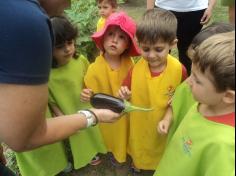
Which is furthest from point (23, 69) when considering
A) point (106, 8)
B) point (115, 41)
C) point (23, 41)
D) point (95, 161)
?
point (106, 8)

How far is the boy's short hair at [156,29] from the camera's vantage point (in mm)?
2475

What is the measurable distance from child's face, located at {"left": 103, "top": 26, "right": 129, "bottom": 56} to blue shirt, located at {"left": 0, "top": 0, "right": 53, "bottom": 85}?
4.39ft

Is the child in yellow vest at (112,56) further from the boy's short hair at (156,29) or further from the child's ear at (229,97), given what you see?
the child's ear at (229,97)

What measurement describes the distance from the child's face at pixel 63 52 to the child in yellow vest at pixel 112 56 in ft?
0.79

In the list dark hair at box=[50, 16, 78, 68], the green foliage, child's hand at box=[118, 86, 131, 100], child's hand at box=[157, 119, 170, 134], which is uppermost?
dark hair at box=[50, 16, 78, 68]

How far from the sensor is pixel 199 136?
6.35 ft

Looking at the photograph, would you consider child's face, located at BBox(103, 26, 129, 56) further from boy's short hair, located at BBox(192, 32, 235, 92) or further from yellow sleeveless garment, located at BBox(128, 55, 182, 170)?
boy's short hair, located at BBox(192, 32, 235, 92)

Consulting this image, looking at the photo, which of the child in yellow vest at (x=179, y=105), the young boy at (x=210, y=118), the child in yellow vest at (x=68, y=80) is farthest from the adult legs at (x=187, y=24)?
the young boy at (x=210, y=118)

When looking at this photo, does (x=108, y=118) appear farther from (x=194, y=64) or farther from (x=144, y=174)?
(x=144, y=174)

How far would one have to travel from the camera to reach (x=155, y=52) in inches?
98.7

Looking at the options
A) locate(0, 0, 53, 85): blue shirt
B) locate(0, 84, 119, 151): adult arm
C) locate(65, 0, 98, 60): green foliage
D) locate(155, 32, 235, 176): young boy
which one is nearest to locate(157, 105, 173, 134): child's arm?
locate(155, 32, 235, 176): young boy

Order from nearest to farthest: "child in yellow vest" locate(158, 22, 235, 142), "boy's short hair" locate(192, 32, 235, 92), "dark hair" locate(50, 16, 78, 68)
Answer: "boy's short hair" locate(192, 32, 235, 92), "child in yellow vest" locate(158, 22, 235, 142), "dark hair" locate(50, 16, 78, 68)

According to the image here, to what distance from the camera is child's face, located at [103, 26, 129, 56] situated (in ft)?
9.05

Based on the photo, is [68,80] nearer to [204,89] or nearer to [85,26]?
[204,89]
